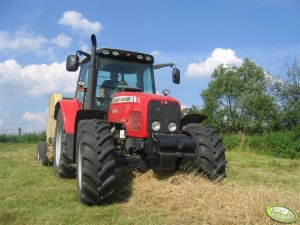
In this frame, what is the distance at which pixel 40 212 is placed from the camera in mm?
5598

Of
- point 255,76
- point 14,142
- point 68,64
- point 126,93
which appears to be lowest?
point 14,142

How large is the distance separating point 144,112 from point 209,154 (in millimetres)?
1211

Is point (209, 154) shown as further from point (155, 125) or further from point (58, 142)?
point (58, 142)

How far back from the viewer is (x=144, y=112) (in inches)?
264

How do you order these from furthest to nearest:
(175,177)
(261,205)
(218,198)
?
(175,177)
(218,198)
(261,205)

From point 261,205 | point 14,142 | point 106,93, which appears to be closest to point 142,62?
point 106,93

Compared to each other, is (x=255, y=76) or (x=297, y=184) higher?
(x=255, y=76)

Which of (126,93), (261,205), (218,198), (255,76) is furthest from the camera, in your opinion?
(255,76)

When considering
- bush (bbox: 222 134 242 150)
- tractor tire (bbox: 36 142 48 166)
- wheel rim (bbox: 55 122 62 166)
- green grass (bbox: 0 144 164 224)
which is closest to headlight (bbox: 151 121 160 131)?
green grass (bbox: 0 144 164 224)

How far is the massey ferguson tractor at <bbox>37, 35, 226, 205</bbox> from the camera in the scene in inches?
235

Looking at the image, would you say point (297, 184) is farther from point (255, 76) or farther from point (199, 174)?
point (255, 76)

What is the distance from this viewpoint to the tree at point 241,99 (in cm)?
4997

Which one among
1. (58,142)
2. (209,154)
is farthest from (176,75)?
(58,142)

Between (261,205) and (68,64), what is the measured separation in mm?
4245
